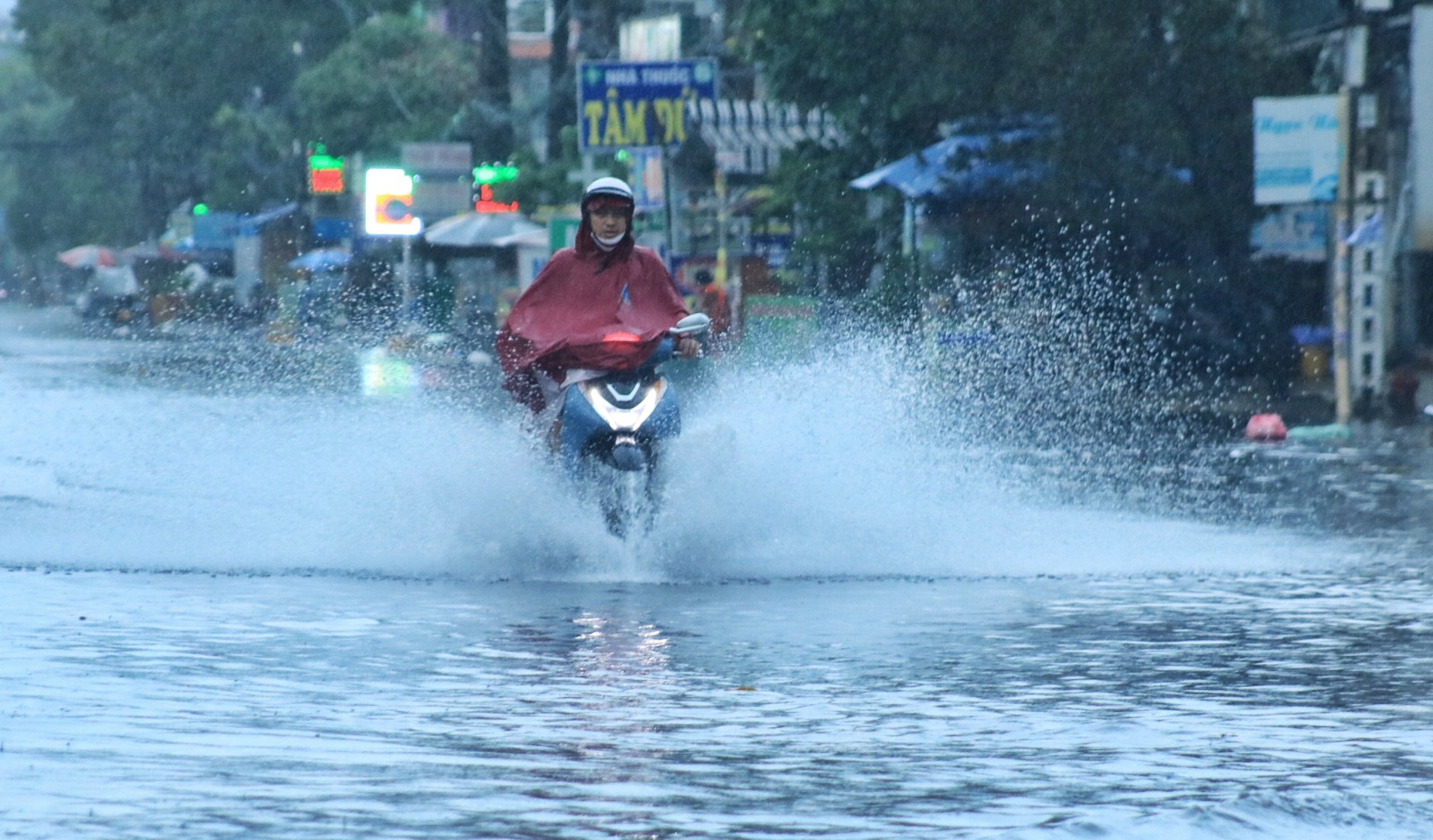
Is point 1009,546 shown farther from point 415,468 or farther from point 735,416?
point 415,468

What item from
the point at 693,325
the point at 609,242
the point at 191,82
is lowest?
the point at 693,325

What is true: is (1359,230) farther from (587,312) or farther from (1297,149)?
(587,312)

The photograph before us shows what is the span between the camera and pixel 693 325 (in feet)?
35.7

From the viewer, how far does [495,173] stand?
3944 centimetres

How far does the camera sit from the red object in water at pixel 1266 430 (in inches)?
811

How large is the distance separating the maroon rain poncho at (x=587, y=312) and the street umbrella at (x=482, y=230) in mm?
31187

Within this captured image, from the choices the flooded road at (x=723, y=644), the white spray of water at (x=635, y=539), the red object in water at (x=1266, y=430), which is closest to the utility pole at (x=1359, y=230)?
the red object in water at (x=1266, y=430)

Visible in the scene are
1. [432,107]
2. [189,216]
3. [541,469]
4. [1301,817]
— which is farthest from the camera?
[189,216]

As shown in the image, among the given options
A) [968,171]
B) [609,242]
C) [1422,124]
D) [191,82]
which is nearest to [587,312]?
[609,242]

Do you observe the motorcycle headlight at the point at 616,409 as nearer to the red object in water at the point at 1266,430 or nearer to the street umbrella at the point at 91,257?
the red object in water at the point at 1266,430

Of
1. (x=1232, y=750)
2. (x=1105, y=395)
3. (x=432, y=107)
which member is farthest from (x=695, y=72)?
(x=432, y=107)

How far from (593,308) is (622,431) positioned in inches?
24.3

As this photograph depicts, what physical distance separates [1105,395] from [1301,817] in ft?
69.2

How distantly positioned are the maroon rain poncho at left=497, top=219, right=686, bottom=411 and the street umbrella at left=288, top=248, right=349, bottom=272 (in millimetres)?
49891
